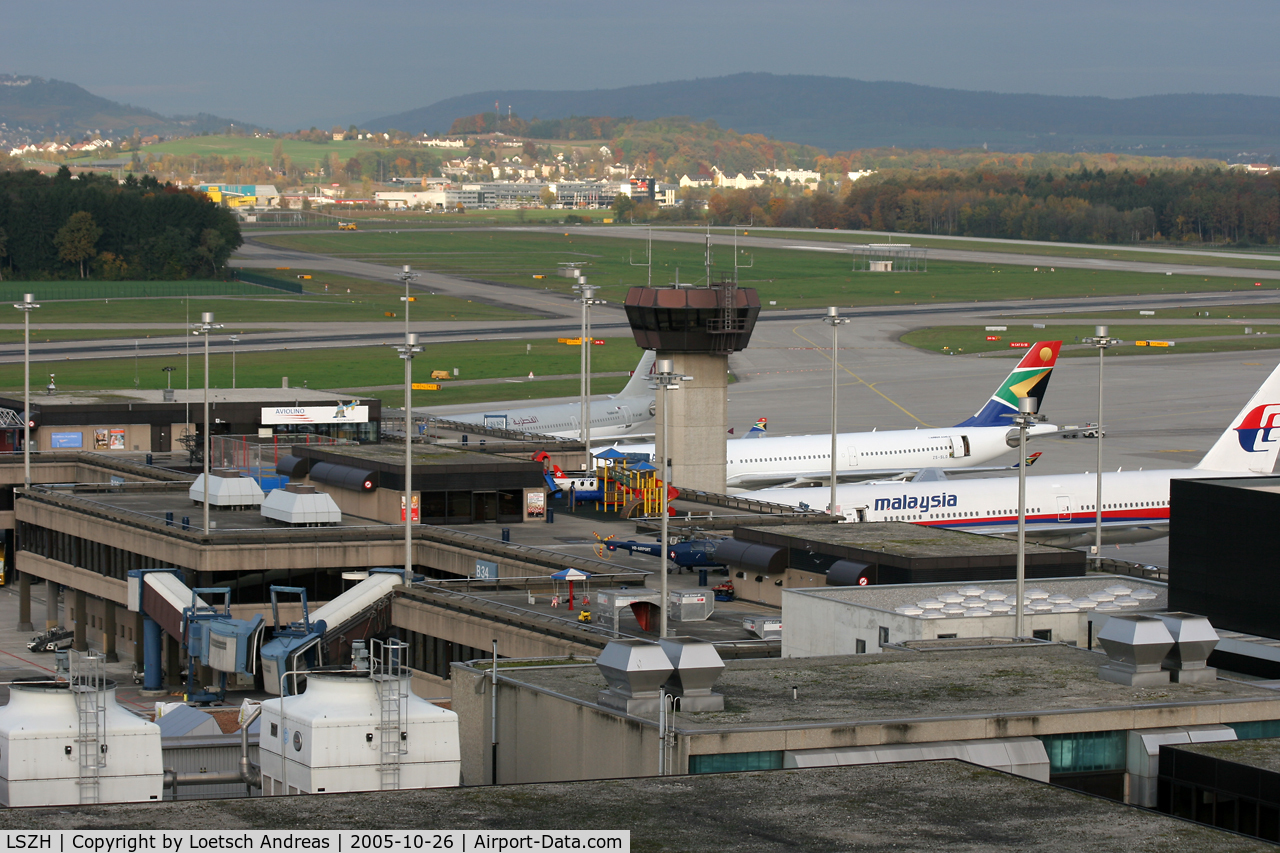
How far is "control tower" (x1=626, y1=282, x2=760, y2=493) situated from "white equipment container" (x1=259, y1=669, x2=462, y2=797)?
42.8 meters

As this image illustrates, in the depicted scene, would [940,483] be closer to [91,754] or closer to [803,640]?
[803,640]

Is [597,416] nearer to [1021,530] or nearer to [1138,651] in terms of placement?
[1021,530]

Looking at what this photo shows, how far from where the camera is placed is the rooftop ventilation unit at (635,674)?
33.4 m

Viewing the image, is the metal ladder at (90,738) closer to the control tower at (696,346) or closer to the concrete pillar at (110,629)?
the concrete pillar at (110,629)

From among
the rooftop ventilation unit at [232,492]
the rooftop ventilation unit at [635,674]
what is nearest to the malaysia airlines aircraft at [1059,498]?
the rooftop ventilation unit at [232,492]

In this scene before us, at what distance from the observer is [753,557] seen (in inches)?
2376

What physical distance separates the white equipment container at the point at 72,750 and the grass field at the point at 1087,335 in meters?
154

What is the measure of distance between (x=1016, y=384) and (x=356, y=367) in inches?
2854

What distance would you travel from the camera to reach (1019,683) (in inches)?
1483

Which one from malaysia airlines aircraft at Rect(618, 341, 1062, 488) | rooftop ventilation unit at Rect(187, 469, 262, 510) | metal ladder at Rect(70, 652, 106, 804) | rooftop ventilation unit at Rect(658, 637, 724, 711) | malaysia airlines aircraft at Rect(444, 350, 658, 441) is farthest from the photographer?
malaysia airlines aircraft at Rect(444, 350, 658, 441)

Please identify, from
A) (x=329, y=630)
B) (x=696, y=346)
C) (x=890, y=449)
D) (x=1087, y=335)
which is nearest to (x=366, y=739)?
(x=329, y=630)

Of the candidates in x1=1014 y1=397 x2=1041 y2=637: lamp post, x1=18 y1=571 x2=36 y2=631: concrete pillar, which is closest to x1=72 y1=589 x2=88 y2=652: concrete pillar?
x1=18 y1=571 x2=36 y2=631: concrete pillar

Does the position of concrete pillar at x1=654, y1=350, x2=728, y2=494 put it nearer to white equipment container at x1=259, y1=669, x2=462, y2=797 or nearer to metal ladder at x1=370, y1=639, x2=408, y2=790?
white equipment container at x1=259, y1=669, x2=462, y2=797

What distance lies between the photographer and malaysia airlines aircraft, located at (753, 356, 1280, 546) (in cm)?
8025
